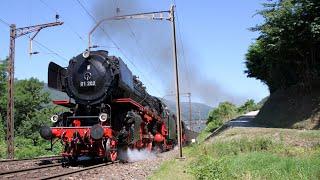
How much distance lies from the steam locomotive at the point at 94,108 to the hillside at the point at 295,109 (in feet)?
39.7

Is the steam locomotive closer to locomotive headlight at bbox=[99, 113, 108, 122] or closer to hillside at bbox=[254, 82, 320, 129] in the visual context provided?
locomotive headlight at bbox=[99, 113, 108, 122]

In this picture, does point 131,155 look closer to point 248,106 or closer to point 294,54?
point 294,54

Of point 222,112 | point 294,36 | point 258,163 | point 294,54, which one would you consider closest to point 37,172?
point 258,163

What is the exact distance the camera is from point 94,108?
1883 cm

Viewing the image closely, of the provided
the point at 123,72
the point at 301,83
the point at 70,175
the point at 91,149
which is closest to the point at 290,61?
the point at 301,83

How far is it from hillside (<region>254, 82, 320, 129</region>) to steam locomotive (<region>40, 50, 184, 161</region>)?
1209 cm

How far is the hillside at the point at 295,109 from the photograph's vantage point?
90.2 feet

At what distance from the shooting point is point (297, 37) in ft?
89.5

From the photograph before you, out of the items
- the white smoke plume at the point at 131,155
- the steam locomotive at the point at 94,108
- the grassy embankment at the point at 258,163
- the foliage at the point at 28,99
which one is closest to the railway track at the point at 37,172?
the steam locomotive at the point at 94,108

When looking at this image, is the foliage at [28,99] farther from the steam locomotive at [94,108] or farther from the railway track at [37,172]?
the railway track at [37,172]

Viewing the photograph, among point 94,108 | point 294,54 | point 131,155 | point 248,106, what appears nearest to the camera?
point 94,108

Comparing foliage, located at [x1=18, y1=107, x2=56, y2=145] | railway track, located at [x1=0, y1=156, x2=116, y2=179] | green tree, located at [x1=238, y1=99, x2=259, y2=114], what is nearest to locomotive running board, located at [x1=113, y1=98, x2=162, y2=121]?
railway track, located at [x1=0, y1=156, x2=116, y2=179]

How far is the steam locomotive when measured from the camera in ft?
58.4

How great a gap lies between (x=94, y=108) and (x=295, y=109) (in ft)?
55.6
